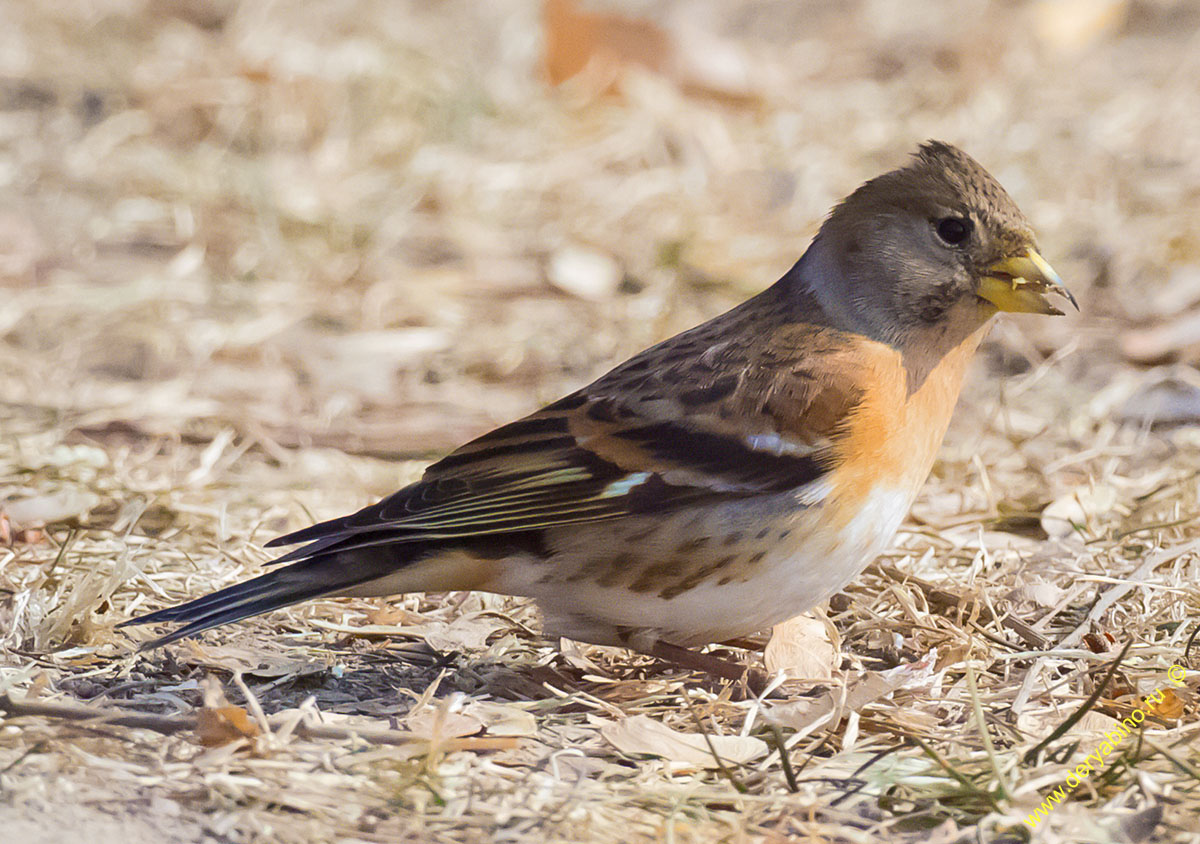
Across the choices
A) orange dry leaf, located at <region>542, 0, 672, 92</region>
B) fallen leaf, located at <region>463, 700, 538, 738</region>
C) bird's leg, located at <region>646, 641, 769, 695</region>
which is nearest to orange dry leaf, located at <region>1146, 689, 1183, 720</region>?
bird's leg, located at <region>646, 641, 769, 695</region>

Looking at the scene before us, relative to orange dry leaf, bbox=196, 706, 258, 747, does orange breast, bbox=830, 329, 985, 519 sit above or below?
above

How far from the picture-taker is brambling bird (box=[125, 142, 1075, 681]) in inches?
120

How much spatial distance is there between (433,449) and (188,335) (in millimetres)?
1346

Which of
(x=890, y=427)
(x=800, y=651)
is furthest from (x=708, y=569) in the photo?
(x=890, y=427)

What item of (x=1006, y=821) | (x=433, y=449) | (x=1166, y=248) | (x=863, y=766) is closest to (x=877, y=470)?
(x=863, y=766)

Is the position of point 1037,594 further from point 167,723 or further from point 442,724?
point 167,723

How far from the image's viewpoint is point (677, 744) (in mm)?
2797

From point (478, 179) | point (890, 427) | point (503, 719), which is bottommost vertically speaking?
point (503, 719)

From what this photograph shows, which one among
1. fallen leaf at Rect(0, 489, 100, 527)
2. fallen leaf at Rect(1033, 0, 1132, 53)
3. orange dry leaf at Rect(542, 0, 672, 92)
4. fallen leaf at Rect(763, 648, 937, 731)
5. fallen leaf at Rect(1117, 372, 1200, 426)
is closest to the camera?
fallen leaf at Rect(763, 648, 937, 731)

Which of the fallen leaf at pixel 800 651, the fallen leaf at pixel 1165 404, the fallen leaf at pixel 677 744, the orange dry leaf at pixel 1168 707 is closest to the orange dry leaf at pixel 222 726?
the fallen leaf at pixel 677 744

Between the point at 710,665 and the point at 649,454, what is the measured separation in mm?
497

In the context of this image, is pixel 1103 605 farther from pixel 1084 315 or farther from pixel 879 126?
pixel 879 126

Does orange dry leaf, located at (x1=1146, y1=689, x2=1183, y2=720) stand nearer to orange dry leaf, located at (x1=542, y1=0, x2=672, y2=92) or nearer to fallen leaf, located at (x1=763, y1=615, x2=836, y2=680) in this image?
fallen leaf, located at (x1=763, y1=615, x2=836, y2=680)

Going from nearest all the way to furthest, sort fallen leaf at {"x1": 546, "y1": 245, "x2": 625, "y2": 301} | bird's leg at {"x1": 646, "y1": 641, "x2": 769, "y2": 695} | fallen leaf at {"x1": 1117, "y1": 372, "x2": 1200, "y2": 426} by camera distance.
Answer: bird's leg at {"x1": 646, "y1": 641, "x2": 769, "y2": 695} → fallen leaf at {"x1": 1117, "y1": 372, "x2": 1200, "y2": 426} → fallen leaf at {"x1": 546, "y1": 245, "x2": 625, "y2": 301}
